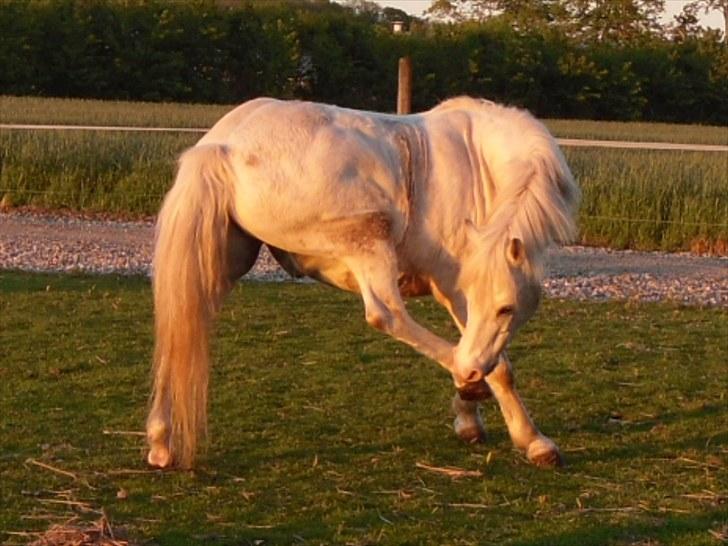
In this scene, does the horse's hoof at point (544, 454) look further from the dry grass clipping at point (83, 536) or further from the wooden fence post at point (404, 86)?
the wooden fence post at point (404, 86)

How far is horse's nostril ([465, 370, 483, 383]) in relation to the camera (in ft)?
18.9

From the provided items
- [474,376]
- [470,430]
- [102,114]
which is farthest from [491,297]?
[102,114]

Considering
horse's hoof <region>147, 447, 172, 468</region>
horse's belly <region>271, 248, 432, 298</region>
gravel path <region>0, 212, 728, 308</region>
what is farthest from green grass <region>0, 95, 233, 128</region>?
horse's hoof <region>147, 447, 172, 468</region>

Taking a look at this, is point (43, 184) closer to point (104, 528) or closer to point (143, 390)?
point (143, 390)

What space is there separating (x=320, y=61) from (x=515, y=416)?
128 feet

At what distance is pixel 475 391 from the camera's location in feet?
19.4

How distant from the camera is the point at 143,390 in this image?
7535 millimetres

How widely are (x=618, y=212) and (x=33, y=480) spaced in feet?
38.1

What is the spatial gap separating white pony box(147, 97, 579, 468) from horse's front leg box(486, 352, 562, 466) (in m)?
0.24

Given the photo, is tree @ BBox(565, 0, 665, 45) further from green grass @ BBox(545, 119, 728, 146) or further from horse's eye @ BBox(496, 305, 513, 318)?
horse's eye @ BBox(496, 305, 513, 318)

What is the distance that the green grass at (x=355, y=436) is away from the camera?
5.18 m

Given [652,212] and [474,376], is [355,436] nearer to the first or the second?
[474,376]

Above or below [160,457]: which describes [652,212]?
below

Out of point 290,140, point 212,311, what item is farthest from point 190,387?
point 290,140
